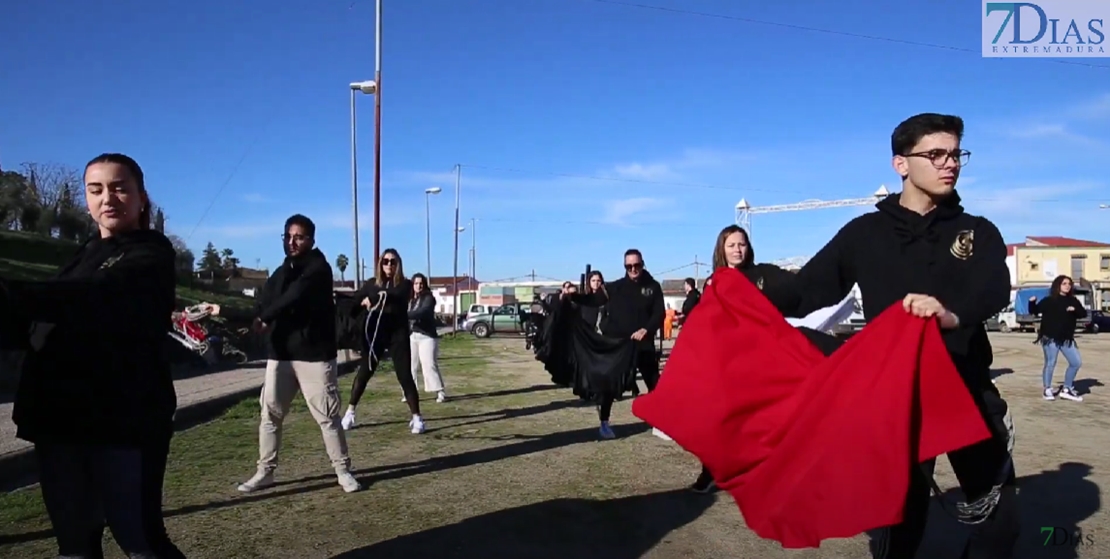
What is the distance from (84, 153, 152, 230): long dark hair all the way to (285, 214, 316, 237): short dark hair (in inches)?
115

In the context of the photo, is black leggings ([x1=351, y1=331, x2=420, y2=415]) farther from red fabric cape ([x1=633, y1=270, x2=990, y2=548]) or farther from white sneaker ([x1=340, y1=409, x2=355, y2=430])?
red fabric cape ([x1=633, y1=270, x2=990, y2=548])

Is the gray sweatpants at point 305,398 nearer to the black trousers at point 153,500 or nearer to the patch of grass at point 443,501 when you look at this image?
the patch of grass at point 443,501

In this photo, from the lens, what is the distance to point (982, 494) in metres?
3.16

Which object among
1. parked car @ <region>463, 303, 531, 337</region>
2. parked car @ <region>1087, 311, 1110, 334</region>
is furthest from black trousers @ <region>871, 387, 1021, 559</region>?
parked car @ <region>1087, 311, 1110, 334</region>

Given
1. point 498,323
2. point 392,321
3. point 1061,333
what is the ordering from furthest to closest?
point 498,323
point 1061,333
point 392,321

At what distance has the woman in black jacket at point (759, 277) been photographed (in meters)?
3.61

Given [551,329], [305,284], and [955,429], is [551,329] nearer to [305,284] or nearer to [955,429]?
[305,284]

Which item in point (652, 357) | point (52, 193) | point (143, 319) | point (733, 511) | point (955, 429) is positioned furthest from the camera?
point (52, 193)

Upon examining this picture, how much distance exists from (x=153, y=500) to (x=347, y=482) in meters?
3.21

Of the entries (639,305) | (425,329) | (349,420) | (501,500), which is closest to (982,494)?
(501,500)

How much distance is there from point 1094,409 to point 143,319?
39.8 feet

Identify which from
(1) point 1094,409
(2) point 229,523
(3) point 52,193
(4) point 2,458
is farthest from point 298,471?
(3) point 52,193

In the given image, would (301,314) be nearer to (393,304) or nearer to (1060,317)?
(393,304)

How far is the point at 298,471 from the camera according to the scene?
6.94m
